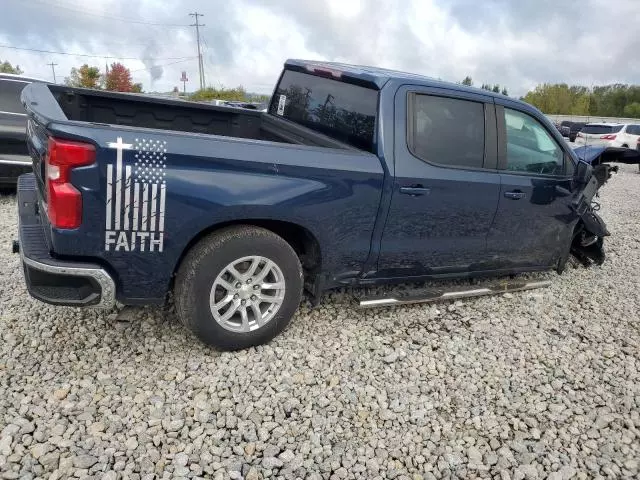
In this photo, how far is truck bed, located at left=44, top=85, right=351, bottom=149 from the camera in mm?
3949

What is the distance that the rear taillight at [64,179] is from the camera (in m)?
2.46

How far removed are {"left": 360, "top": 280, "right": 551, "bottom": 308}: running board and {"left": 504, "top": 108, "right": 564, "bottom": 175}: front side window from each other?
3.28ft

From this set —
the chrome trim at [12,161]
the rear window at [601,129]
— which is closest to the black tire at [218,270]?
the chrome trim at [12,161]

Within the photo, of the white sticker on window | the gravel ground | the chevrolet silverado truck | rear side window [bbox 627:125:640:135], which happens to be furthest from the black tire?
rear side window [bbox 627:125:640:135]

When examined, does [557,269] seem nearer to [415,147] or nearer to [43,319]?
[415,147]

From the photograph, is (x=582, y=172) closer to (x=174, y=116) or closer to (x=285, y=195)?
(x=285, y=195)

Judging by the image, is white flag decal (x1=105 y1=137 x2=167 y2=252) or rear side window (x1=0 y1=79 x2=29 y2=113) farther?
rear side window (x1=0 y1=79 x2=29 y2=113)

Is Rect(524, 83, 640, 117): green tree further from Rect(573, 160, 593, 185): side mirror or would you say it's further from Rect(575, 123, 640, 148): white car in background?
Rect(573, 160, 593, 185): side mirror

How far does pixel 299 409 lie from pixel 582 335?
2431 millimetres

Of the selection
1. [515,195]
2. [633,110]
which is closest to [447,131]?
[515,195]

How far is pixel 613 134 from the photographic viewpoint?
1920 cm

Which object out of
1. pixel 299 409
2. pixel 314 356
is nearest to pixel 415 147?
pixel 314 356

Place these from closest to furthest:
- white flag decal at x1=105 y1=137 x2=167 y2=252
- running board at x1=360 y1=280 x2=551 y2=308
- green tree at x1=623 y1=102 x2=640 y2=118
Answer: white flag decal at x1=105 y1=137 x2=167 y2=252
running board at x1=360 y1=280 x2=551 y2=308
green tree at x1=623 y1=102 x2=640 y2=118

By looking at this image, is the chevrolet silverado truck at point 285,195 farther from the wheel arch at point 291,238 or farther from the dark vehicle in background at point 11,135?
the dark vehicle in background at point 11,135
